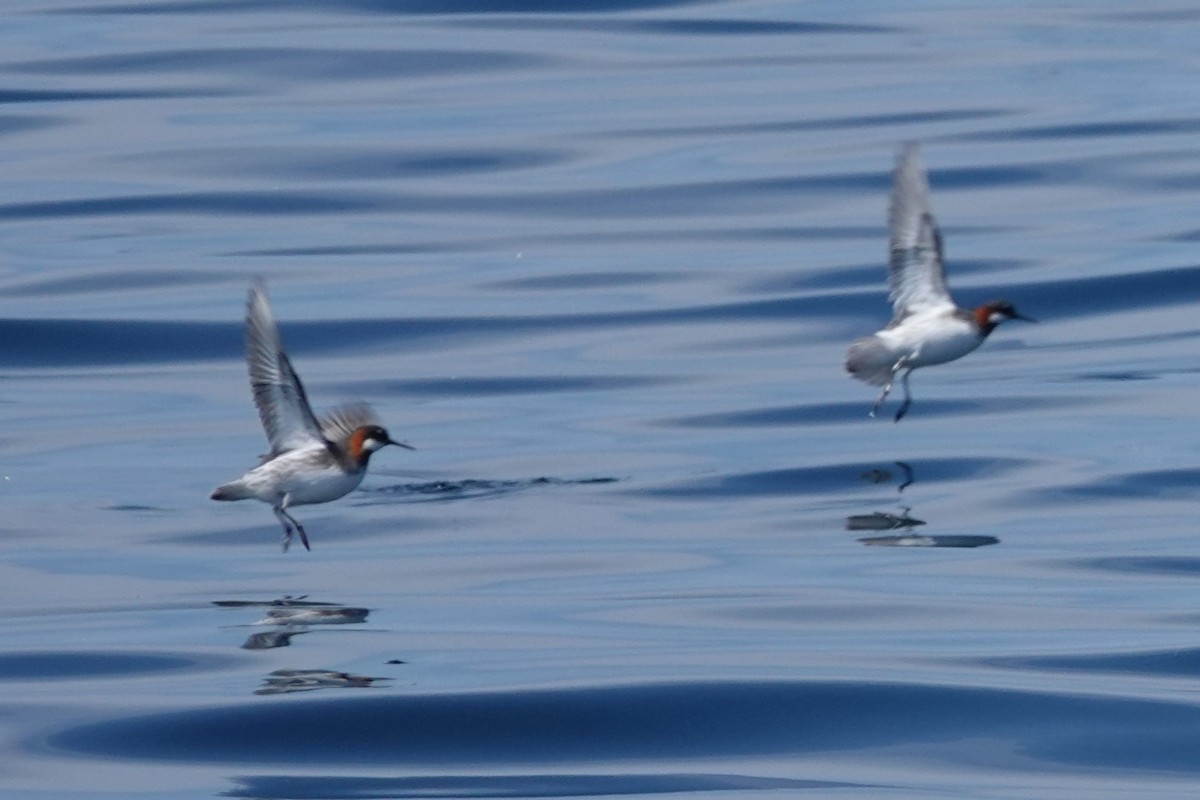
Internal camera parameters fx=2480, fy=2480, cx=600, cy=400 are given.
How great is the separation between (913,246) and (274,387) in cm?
476

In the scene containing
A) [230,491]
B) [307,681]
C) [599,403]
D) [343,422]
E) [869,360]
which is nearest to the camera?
[307,681]

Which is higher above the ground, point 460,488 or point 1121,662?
point 460,488

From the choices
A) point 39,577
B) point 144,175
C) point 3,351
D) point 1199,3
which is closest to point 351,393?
point 3,351

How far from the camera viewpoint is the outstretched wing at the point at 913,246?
1434 centimetres

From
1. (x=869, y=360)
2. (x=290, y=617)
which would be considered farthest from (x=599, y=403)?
(x=290, y=617)

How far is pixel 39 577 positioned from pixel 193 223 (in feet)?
43.6

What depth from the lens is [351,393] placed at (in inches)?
709

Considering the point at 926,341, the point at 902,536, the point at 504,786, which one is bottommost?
the point at 504,786

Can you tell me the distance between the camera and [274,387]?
11414 mm

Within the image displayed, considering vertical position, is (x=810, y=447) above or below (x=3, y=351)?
below

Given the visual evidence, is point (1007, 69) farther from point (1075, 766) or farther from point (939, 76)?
point (1075, 766)

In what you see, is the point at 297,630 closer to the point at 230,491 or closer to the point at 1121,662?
the point at 230,491

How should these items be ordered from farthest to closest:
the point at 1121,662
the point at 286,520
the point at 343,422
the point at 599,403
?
the point at 599,403 < the point at 343,422 < the point at 286,520 < the point at 1121,662

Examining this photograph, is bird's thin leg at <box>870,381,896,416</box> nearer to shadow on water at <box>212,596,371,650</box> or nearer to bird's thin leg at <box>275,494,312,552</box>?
bird's thin leg at <box>275,494,312,552</box>
